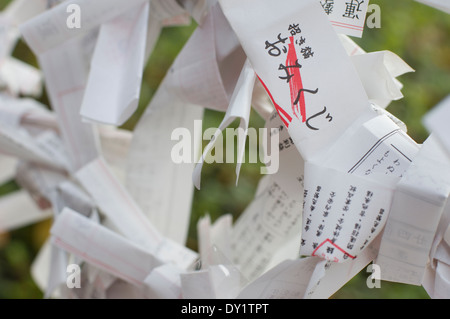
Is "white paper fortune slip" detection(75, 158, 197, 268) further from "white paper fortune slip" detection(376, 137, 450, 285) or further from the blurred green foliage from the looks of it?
the blurred green foliage

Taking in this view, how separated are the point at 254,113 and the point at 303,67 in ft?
2.01

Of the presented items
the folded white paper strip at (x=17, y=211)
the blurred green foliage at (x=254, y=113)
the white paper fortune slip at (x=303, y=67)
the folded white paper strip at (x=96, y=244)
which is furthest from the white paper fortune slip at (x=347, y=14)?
the blurred green foliage at (x=254, y=113)

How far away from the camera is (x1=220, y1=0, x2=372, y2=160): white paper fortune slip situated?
281mm

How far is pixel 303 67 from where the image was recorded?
0.28m

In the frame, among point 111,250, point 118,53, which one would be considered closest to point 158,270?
point 111,250

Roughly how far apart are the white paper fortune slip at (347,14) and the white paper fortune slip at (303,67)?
25mm

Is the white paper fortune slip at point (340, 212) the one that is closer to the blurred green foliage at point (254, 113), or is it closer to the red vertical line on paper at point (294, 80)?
the red vertical line on paper at point (294, 80)

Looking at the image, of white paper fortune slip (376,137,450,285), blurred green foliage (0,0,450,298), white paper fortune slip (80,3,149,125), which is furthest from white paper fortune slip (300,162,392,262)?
blurred green foliage (0,0,450,298)

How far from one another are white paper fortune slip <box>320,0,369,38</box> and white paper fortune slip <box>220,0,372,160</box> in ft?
0.08

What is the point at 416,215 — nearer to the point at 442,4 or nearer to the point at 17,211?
the point at 442,4

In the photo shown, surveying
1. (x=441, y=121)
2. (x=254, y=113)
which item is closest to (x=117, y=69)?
(x=441, y=121)

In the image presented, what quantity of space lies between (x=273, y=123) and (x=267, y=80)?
0.05m

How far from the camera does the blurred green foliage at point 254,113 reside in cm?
81
